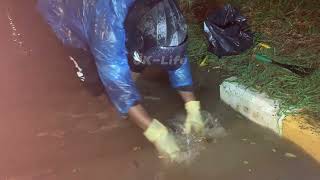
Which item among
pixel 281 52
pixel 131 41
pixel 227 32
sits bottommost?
pixel 281 52

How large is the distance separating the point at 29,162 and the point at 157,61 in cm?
122

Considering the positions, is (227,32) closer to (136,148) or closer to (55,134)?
→ (136,148)

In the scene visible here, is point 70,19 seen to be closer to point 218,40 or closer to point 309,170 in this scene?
point 218,40

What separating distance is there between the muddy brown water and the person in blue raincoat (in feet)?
0.93

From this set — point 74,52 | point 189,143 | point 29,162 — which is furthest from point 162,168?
point 74,52

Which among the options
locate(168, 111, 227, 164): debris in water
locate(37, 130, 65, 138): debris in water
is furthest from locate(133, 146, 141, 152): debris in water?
locate(37, 130, 65, 138): debris in water

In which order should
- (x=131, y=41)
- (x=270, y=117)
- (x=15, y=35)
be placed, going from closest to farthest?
(x=131, y=41) < (x=270, y=117) < (x=15, y=35)

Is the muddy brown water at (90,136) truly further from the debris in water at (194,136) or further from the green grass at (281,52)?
the green grass at (281,52)

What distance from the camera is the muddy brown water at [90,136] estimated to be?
3.48 m

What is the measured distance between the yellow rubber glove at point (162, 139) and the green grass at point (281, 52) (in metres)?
0.81

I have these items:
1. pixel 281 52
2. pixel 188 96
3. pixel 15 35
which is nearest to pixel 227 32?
pixel 281 52

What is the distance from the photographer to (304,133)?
3502mm

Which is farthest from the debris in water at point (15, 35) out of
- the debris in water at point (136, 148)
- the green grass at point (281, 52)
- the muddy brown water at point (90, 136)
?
the debris in water at point (136, 148)

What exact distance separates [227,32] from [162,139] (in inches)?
52.0
